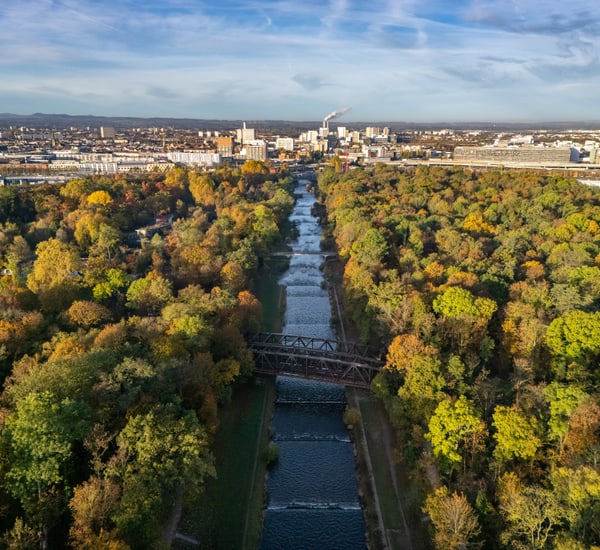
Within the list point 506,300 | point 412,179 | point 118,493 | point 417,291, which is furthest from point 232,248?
point 412,179

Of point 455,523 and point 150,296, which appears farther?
point 150,296

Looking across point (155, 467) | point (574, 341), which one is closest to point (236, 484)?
point (155, 467)

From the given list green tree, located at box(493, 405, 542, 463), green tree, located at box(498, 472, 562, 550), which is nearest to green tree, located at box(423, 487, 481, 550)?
green tree, located at box(498, 472, 562, 550)

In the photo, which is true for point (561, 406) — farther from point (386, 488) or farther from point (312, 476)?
point (312, 476)

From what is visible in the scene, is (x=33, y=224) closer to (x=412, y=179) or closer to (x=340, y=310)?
(x=340, y=310)

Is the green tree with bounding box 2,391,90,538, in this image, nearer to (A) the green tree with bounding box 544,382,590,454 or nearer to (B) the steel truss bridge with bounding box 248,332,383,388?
(B) the steel truss bridge with bounding box 248,332,383,388

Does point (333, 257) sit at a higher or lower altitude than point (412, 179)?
lower
